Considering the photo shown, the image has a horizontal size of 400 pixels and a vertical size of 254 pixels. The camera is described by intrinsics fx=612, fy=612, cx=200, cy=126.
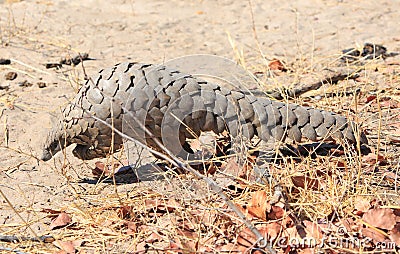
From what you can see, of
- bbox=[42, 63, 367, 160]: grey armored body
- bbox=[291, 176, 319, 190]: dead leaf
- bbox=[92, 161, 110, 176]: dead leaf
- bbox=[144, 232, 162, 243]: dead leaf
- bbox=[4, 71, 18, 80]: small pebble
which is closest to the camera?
bbox=[144, 232, 162, 243]: dead leaf

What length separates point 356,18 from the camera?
6.07 metres

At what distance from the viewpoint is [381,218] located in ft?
8.05

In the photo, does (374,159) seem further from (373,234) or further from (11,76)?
(11,76)

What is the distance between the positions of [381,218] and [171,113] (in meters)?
1.07

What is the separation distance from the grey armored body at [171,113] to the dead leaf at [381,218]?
53cm

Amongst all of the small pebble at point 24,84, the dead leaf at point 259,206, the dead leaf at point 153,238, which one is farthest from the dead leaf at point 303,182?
the small pebble at point 24,84

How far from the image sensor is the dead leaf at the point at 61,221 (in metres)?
2.76

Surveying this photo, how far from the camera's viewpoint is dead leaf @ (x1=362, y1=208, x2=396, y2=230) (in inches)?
96.1

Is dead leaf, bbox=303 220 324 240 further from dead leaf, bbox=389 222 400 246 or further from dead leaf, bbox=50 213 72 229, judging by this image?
dead leaf, bbox=50 213 72 229

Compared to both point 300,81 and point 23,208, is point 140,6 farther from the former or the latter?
point 23,208

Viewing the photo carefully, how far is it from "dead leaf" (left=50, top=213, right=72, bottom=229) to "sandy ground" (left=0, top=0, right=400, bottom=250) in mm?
637

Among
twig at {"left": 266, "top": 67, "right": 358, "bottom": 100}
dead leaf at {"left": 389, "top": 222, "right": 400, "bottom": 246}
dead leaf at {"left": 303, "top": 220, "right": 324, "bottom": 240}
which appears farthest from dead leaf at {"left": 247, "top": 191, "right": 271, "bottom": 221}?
twig at {"left": 266, "top": 67, "right": 358, "bottom": 100}

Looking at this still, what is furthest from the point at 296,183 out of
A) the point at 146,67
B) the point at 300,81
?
the point at 300,81

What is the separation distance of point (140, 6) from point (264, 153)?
4190mm
